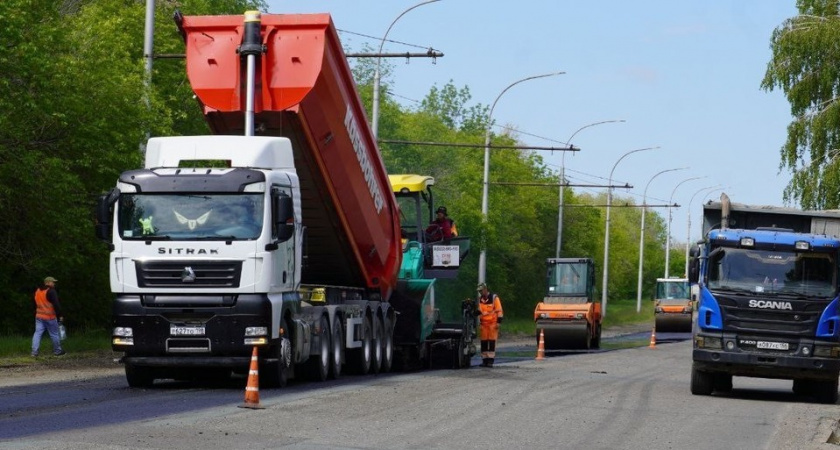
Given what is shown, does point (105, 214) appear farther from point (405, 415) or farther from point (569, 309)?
point (569, 309)

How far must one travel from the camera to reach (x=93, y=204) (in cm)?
3170

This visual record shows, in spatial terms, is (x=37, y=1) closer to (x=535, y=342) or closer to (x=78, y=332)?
(x=78, y=332)

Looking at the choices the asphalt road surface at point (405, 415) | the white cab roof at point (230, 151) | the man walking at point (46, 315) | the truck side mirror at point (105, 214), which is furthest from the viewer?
the man walking at point (46, 315)

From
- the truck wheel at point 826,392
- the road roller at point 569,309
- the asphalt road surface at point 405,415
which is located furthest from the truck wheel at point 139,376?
the road roller at point 569,309

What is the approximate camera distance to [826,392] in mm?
22984

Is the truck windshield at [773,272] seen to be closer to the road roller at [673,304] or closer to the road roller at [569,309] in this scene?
the road roller at [569,309]

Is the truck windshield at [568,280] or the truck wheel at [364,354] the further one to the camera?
the truck windshield at [568,280]

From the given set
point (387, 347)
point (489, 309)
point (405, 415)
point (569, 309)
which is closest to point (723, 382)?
point (387, 347)

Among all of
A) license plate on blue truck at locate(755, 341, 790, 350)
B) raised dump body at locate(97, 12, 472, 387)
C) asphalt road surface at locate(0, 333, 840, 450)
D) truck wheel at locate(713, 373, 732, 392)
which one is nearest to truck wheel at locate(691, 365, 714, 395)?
asphalt road surface at locate(0, 333, 840, 450)

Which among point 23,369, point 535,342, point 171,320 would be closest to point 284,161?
point 171,320

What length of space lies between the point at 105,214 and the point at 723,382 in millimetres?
10968

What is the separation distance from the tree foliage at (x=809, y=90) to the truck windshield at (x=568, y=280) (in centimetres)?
731

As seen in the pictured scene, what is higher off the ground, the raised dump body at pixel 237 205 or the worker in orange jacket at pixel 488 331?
the raised dump body at pixel 237 205

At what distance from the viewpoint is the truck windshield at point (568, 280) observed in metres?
47.0
